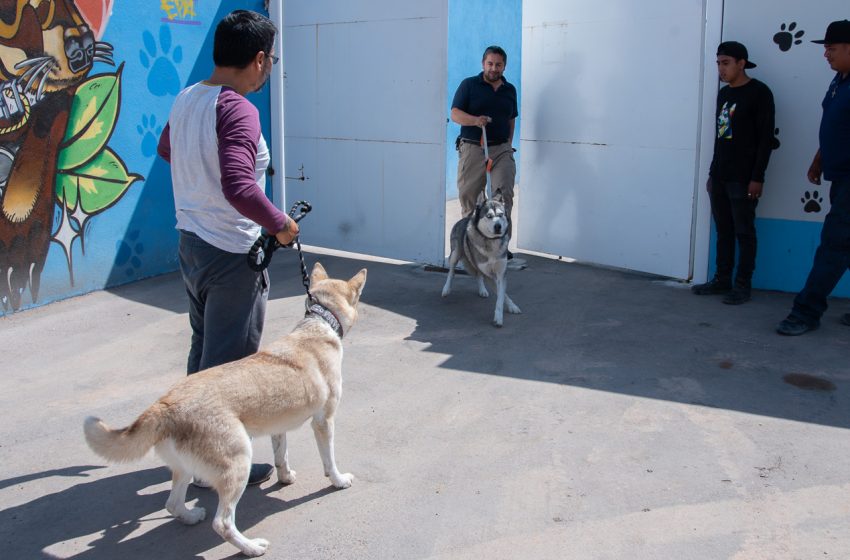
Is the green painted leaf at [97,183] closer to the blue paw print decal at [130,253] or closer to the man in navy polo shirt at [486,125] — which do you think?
the blue paw print decal at [130,253]

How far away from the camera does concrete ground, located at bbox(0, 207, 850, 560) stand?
3.33m

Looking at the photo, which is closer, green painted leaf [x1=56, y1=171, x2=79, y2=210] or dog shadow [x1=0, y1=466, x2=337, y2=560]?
dog shadow [x1=0, y1=466, x2=337, y2=560]

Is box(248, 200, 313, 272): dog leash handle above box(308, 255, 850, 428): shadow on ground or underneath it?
above

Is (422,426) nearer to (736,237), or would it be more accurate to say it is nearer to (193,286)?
(193,286)

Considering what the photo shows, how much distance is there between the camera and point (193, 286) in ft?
11.6

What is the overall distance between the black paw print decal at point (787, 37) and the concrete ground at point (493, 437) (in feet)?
6.98

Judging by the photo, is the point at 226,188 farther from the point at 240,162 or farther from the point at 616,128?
the point at 616,128

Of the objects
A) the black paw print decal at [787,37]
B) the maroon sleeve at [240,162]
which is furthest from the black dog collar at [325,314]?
the black paw print decal at [787,37]

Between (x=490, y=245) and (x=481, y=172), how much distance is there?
5.20 feet

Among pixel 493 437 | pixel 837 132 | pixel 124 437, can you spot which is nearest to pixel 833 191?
pixel 837 132

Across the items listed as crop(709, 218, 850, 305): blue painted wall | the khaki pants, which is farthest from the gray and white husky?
crop(709, 218, 850, 305): blue painted wall

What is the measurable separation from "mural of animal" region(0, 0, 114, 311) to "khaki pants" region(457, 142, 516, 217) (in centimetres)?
350

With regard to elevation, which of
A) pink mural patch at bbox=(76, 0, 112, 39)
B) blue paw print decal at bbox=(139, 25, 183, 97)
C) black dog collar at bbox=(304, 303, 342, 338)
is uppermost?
pink mural patch at bbox=(76, 0, 112, 39)

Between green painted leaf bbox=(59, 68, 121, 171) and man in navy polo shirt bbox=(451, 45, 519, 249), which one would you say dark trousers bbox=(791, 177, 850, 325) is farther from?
green painted leaf bbox=(59, 68, 121, 171)
